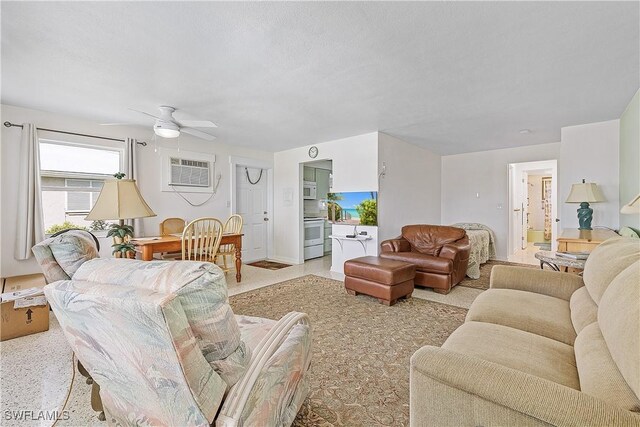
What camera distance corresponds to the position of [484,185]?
6180 millimetres

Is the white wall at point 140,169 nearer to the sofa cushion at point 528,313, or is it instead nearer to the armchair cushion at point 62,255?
the armchair cushion at point 62,255

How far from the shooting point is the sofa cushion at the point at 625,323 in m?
0.79

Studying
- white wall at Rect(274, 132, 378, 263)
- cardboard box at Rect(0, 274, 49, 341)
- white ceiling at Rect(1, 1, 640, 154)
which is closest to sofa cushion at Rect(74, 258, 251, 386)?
white ceiling at Rect(1, 1, 640, 154)

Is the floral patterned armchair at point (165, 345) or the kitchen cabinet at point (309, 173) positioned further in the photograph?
the kitchen cabinet at point (309, 173)

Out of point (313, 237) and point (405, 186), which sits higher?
point (405, 186)

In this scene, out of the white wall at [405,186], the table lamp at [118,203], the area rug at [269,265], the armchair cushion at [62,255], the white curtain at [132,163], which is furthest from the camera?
the area rug at [269,265]

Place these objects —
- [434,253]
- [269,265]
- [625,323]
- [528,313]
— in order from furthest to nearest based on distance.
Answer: [269,265] → [434,253] → [528,313] → [625,323]

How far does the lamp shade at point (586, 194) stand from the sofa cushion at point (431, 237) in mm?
1364

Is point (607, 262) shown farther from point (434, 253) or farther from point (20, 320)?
point (20, 320)

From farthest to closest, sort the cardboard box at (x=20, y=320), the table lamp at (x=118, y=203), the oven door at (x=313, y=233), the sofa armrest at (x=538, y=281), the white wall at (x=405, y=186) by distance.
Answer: the oven door at (x=313, y=233), the white wall at (x=405, y=186), the cardboard box at (x=20, y=320), the table lamp at (x=118, y=203), the sofa armrest at (x=538, y=281)

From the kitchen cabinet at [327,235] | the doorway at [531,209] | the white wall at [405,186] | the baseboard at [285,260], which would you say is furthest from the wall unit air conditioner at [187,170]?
the doorway at [531,209]

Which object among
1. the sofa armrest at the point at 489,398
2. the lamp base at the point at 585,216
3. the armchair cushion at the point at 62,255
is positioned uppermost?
the lamp base at the point at 585,216

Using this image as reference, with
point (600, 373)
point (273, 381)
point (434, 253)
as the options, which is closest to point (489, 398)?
point (600, 373)

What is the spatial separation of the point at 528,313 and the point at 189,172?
190 inches
